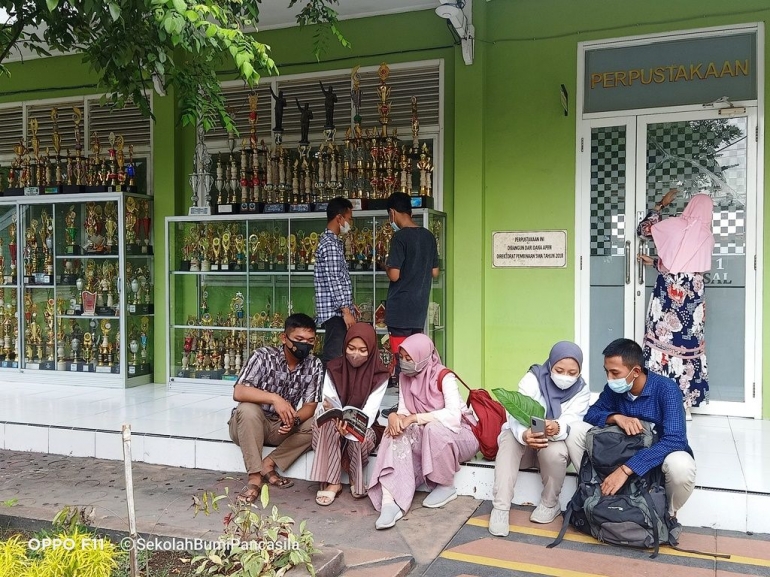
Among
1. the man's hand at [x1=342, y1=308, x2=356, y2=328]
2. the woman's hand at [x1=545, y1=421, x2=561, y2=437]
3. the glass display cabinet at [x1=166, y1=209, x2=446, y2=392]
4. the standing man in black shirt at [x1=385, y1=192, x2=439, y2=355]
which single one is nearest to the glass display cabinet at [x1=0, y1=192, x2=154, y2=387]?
the glass display cabinet at [x1=166, y1=209, x2=446, y2=392]

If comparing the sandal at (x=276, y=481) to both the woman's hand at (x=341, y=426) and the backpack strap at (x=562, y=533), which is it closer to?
the woman's hand at (x=341, y=426)

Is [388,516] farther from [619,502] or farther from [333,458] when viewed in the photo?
[619,502]

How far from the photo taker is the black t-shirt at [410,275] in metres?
4.91

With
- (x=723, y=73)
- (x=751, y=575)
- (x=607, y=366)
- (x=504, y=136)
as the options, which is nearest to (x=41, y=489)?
(x=607, y=366)

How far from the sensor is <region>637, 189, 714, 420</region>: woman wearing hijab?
16.4ft

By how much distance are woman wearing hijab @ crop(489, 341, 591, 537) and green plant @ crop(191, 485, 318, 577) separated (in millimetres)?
1163

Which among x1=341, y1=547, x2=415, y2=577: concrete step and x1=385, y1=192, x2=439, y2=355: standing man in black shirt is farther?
x1=385, y1=192, x2=439, y2=355: standing man in black shirt

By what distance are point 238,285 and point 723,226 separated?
4.06 metres

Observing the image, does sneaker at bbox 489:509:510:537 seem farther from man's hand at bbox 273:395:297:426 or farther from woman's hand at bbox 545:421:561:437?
man's hand at bbox 273:395:297:426

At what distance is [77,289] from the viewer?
276 inches

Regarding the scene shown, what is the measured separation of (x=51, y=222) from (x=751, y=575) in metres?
6.55

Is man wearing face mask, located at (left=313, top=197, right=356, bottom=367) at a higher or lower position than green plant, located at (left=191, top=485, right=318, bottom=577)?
higher

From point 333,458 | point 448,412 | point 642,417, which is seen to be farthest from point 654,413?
point 333,458

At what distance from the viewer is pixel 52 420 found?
5.17 m
